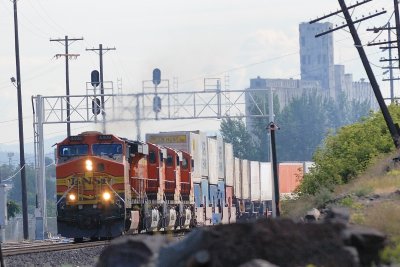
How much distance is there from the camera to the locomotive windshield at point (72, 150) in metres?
37.1

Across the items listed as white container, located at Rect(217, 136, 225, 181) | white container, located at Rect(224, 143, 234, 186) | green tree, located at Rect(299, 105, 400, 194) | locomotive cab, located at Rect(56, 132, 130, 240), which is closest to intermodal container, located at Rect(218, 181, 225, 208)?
white container, located at Rect(217, 136, 225, 181)

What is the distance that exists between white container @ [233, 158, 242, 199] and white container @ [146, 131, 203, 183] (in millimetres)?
11953

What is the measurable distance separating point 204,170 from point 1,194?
20676 mm

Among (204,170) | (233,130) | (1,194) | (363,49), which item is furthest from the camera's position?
(233,130)

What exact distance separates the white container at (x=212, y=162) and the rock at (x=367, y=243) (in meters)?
43.2

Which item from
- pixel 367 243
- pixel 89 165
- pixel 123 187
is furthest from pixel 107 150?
pixel 367 243

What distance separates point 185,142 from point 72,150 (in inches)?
653

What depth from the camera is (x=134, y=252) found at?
42.8 feet

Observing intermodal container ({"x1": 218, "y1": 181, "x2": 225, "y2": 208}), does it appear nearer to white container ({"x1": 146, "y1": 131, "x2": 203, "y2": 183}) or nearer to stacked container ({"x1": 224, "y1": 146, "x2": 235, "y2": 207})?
stacked container ({"x1": 224, "y1": 146, "x2": 235, "y2": 207})

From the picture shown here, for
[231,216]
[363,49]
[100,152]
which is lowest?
[231,216]

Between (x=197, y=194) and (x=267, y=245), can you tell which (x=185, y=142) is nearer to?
(x=197, y=194)

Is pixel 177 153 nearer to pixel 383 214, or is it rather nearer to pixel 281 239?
pixel 383 214

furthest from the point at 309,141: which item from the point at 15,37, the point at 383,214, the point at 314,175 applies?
the point at 383,214

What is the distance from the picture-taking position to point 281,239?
1277cm
